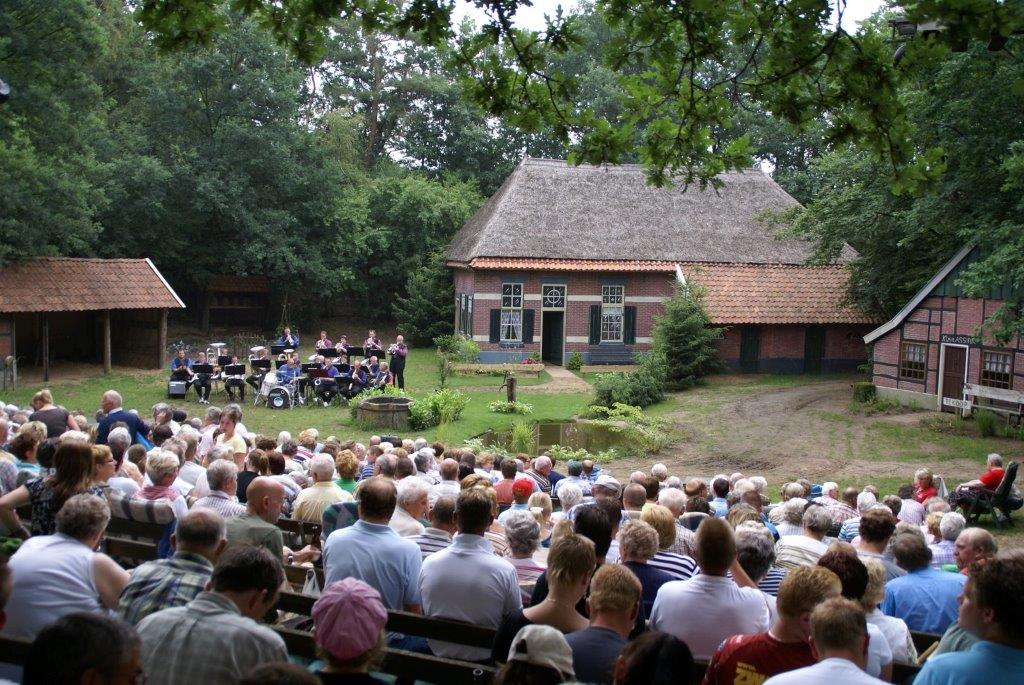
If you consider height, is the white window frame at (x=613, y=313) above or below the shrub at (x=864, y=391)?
above

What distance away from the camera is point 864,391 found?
26.3 meters

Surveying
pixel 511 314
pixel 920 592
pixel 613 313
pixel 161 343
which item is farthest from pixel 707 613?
pixel 613 313

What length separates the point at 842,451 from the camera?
2025 cm

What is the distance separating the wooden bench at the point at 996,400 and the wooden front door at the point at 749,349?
9.33 metres

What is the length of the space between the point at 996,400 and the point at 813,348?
1032 cm

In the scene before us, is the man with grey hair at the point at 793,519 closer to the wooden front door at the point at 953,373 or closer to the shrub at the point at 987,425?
the shrub at the point at 987,425

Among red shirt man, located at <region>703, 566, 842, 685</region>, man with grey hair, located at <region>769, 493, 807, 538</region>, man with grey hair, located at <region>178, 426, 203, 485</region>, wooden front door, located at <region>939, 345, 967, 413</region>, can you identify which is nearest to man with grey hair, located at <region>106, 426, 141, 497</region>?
man with grey hair, located at <region>178, 426, 203, 485</region>

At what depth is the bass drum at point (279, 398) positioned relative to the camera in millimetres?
22844

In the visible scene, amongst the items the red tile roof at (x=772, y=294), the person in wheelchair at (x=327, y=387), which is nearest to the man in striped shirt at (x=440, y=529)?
the person in wheelchair at (x=327, y=387)

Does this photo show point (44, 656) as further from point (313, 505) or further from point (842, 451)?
point (842, 451)

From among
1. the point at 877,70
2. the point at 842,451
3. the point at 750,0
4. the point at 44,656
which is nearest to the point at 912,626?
the point at 877,70

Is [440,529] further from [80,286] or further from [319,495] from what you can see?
[80,286]

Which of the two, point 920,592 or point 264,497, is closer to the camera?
point 920,592

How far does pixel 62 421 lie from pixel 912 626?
9.92m
